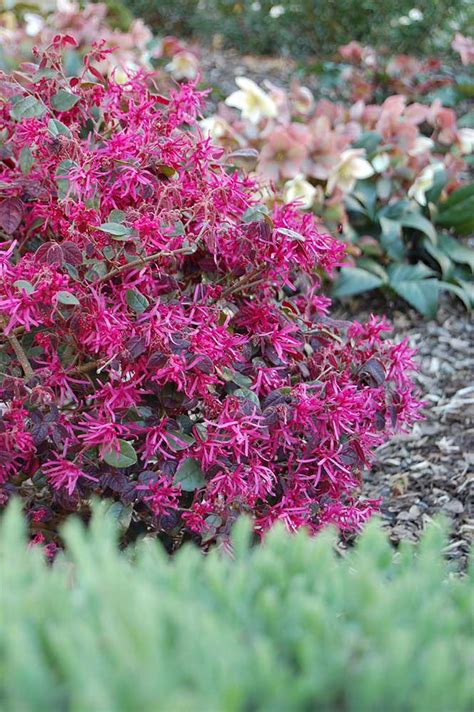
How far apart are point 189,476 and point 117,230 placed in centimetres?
53

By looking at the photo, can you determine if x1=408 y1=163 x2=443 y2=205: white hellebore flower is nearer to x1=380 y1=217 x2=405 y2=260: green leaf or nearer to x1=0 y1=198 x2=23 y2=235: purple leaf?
x1=380 y1=217 x2=405 y2=260: green leaf

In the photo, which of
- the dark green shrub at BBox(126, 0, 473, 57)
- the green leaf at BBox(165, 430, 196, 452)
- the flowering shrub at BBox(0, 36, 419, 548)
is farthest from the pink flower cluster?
the dark green shrub at BBox(126, 0, 473, 57)

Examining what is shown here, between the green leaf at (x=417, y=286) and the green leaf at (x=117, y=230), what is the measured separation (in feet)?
7.81

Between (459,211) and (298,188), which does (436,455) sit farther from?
(459,211)

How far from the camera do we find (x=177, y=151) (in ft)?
6.64

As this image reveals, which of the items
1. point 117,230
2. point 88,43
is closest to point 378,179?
point 88,43

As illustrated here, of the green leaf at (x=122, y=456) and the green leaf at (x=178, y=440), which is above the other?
the green leaf at (x=122, y=456)

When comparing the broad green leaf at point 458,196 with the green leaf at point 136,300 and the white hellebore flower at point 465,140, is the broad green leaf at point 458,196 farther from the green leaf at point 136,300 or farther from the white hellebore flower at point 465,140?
the green leaf at point 136,300

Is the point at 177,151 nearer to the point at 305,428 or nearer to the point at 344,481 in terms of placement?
the point at 305,428

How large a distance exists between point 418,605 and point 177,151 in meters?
1.23

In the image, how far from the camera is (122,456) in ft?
5.97

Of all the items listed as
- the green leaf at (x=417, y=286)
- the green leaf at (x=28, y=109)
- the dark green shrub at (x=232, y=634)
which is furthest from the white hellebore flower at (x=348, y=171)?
the dark green shrub at (x=232, y=634)

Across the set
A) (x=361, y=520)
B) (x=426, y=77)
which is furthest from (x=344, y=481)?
(x=426, y=77)

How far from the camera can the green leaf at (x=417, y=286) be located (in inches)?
156
